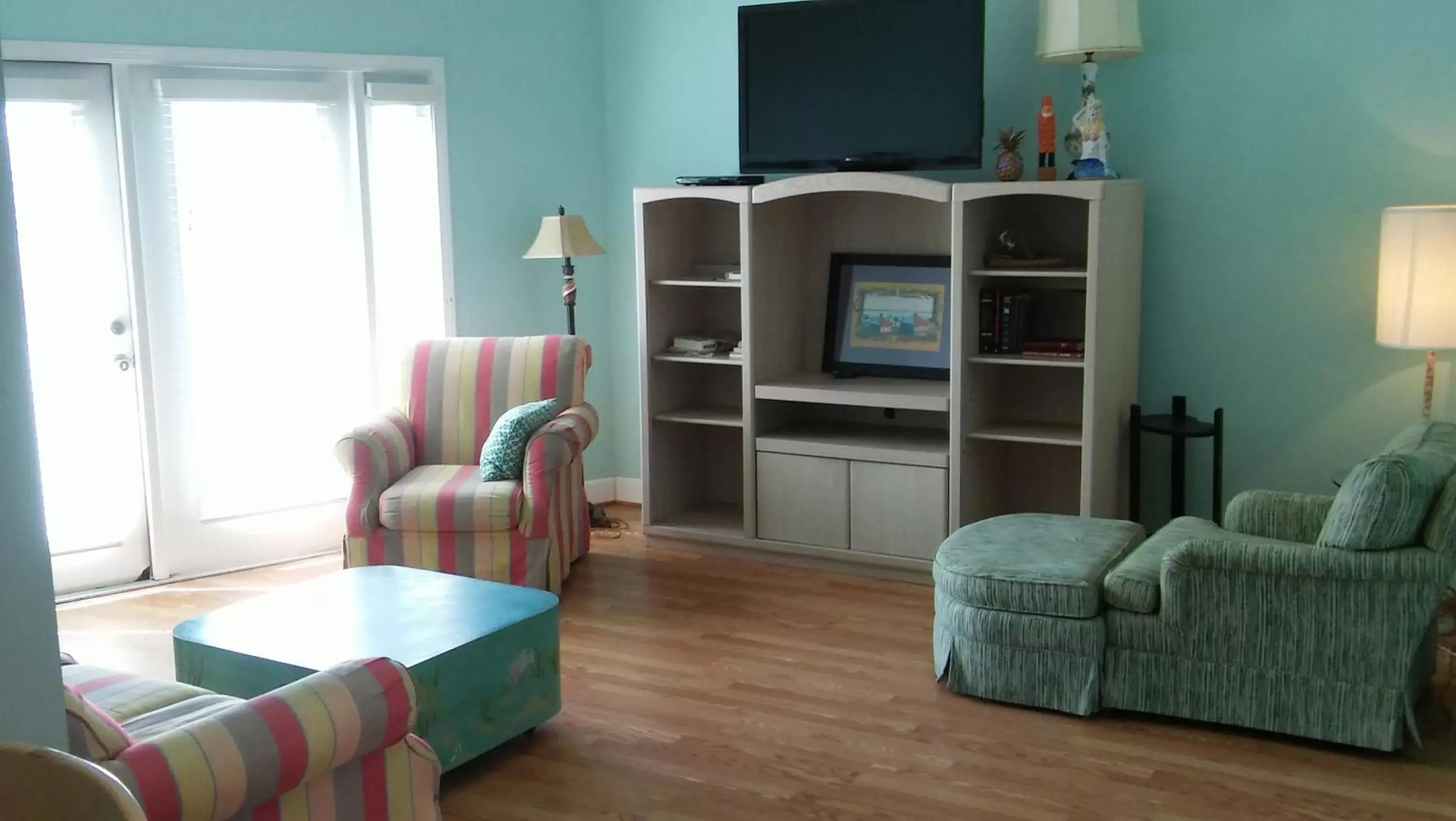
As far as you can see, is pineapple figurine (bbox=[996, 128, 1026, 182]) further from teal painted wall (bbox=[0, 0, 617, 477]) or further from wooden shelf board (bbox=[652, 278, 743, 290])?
teal painted wall (bbox=[0, 0, 617, 477])

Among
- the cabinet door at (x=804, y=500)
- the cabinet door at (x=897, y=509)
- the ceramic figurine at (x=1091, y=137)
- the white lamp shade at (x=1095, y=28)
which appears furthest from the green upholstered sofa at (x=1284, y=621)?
the white lamp shade at (x=1095, y=28)

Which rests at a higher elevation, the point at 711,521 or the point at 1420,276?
the point at 1420,276

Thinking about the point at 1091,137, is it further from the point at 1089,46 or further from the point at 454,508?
the point at 454,508

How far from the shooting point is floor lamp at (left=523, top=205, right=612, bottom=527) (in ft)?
18.2

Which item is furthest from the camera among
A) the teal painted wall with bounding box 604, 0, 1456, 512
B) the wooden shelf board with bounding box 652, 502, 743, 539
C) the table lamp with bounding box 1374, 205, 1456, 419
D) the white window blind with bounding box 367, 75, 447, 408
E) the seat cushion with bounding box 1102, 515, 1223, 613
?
the white window blind with bounding box 367, 75, 447, 408

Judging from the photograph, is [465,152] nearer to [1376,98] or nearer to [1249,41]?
[1249,41]

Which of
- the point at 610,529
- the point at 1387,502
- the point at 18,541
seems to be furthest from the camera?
the point at 610,529

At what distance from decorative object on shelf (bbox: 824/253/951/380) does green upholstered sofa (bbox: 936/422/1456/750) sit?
1545mm

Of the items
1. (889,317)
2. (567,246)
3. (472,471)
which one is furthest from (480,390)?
(889,317)

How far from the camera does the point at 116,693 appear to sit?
276 centimetres

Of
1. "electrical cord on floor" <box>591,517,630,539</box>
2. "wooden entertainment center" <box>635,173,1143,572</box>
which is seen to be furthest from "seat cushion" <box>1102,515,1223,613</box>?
"electrical cord on floor" <box>591,517,630,539</box>

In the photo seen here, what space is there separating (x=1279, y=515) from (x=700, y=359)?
240cm

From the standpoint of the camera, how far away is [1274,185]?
473cm

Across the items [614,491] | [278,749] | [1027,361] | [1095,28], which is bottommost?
[614,491]
